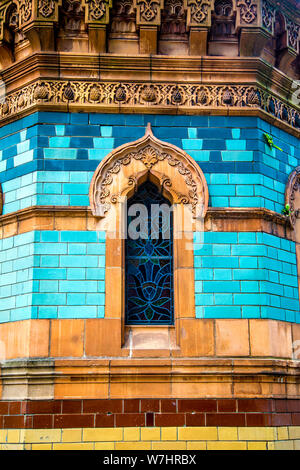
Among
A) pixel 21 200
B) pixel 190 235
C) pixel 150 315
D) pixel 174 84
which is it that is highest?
pixel 174 84

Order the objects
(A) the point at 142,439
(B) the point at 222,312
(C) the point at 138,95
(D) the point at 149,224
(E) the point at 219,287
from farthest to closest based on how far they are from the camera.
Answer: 1. (C) the point at 138,95
2. (D) the point at 149,224
3. (E) the point at 219,287
4. (B) the point at 222,312
5. (A) the point at 142,439

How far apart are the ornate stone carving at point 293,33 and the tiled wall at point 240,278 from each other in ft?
12.0

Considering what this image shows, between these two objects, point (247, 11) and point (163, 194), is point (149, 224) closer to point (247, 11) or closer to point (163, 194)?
point (163, 194)

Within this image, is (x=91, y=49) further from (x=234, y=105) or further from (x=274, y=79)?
(x=274, y=79)

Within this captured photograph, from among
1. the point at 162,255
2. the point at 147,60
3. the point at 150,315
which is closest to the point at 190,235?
the point at 162,255

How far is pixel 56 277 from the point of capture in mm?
9031

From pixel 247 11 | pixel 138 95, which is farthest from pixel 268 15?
pixel 138 95

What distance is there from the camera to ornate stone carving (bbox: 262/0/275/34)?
1012 cm

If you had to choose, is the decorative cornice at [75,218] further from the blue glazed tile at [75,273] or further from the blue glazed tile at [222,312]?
the blue glazed tile at [222,312]

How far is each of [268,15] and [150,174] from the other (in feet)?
11.7

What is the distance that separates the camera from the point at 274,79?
406 inches

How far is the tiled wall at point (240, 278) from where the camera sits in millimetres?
9039

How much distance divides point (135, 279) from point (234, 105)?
11.0 feet
